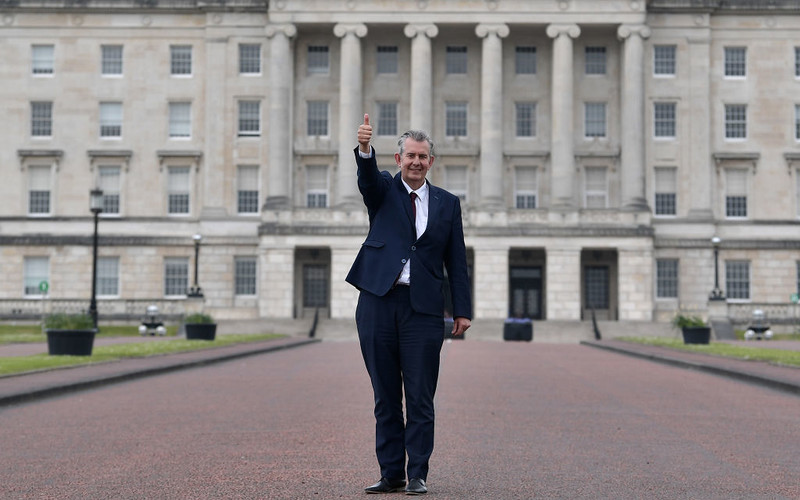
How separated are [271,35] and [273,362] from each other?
39919mm

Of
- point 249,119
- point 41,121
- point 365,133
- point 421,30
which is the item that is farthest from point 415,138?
point 41,121

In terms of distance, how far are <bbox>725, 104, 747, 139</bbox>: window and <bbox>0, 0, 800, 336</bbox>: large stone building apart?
0.12 metres

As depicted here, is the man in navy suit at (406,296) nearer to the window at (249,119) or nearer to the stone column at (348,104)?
the stone column at (348,104)

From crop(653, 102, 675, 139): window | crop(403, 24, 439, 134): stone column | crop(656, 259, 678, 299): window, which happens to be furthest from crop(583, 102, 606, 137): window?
crop(403, 24, 439, 134): stone column

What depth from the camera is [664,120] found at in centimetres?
6738

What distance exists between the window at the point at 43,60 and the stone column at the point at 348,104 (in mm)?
18337

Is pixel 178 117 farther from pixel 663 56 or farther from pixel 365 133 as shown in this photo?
pixel 365 133

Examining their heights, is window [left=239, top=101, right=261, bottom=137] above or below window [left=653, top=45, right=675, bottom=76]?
below

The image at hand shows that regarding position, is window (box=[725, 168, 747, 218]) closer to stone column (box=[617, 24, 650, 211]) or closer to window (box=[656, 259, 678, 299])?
window (box=[656, 259, 678, 299])

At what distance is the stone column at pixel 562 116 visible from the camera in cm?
6412

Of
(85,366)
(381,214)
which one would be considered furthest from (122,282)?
(381,214)

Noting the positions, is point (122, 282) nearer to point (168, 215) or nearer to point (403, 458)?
point (168, 215)

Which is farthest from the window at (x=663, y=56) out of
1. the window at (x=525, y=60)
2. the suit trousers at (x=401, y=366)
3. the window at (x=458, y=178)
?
the suit trousers at (x=401, y=366)

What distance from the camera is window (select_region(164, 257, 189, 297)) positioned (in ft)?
221
